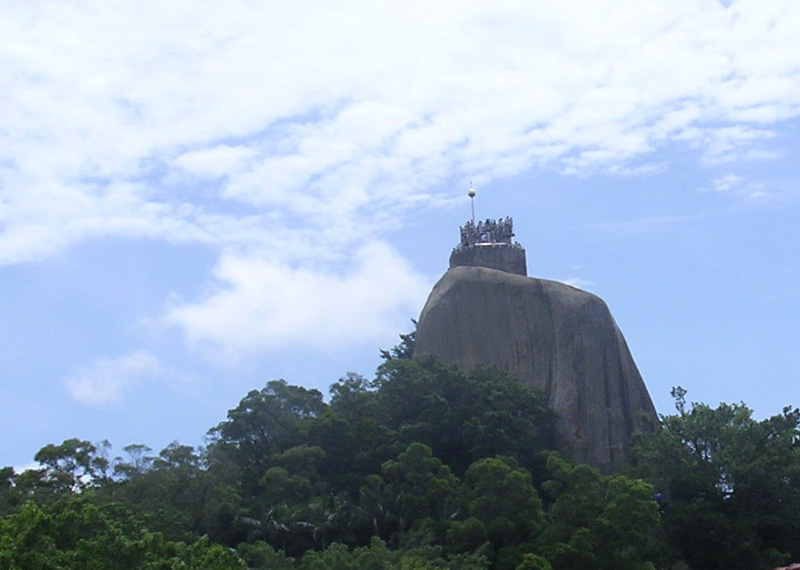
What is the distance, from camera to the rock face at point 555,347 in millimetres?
46469

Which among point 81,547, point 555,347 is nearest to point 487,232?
point 555,347

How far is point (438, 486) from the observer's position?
38500mm

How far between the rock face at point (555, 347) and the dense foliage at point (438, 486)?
1.54m

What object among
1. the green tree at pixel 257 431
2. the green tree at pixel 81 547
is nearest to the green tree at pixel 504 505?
the green tree at pixel 257 431

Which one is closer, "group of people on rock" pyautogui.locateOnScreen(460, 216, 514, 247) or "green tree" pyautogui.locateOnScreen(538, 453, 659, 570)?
"green tree" pyautogui.locateOnScreen(538, 453, 659, 570)

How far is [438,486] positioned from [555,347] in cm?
1128

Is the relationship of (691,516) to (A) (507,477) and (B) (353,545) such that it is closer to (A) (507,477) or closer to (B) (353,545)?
(A) (507,477)

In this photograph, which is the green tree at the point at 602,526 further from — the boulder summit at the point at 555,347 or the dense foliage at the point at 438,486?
the boulder summit at the point at 555,347

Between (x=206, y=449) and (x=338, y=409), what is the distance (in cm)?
462

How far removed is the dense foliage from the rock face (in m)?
1.54

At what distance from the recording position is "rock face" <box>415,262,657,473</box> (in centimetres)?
4647

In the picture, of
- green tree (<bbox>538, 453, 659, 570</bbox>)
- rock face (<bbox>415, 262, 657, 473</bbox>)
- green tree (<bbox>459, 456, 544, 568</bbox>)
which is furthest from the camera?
rock face (<bbox>415, 262, 657, 473</bbox>)

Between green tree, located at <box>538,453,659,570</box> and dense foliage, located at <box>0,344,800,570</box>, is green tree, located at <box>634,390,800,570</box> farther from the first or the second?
green tree, located at <box>538,453,659,570</box>

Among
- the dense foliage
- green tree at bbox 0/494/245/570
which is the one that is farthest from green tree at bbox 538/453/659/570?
green tree at bbox 0/494/245/570
